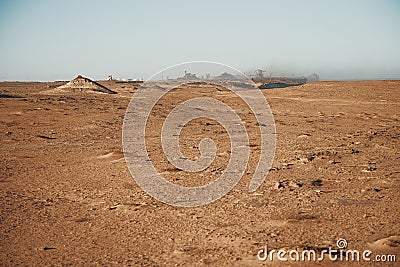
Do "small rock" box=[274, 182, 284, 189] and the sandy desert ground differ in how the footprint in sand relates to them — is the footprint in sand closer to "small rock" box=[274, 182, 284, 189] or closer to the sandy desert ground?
the sandy desert ground

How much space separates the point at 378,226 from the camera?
4.33 meters

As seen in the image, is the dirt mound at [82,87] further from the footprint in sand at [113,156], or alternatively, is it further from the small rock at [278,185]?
the small rock at [278,185]

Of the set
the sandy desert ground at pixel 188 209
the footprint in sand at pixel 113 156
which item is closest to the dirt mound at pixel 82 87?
the sandy desert ground at pixel 188 209

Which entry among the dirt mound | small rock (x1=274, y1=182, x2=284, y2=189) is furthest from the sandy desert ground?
the dirt mound

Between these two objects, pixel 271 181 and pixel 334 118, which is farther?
pixel 334 118

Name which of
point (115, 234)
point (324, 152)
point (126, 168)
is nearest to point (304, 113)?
point (324, 152)

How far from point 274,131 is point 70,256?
8716mm

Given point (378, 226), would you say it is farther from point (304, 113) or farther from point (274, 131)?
point (304, 113)

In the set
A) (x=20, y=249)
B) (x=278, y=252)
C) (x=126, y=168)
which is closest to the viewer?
(x=278, y=252)

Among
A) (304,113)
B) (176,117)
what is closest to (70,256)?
(176,117)

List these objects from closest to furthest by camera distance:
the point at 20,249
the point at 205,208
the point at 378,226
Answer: the point at 20,249 → the point at 378,226 → the point at 205,208

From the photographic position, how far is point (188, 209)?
507cm

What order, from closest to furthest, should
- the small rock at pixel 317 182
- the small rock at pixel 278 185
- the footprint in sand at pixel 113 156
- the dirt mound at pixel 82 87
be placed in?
the small rock at pixel 278 185
the small rock at pixel 317 182
the footprint in sand at pixel 113 156
the dirt mound at pixel 82 87

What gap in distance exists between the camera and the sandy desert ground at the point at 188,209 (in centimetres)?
390
